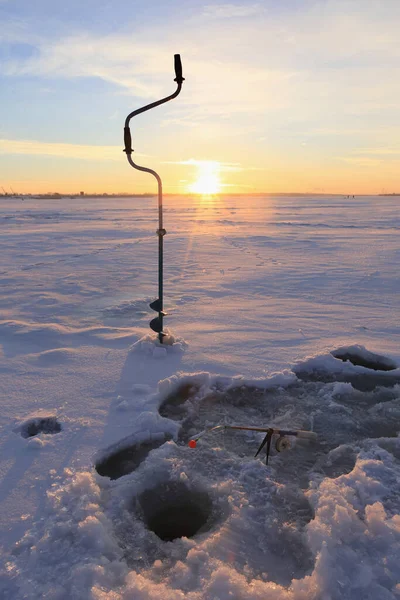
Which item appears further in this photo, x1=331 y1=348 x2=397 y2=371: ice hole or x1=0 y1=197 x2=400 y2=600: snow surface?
x1=331 y1=348 x2=397 y2=371: ice hole

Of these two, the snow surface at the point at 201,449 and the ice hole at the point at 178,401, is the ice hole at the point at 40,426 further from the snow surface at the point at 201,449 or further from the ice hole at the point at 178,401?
the ice hole at the point at 178,401

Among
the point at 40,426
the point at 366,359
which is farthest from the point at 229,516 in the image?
the point at 366,359

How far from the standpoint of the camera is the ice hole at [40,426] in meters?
3.04

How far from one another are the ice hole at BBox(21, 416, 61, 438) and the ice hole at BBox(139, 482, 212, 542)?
1012 millimetres

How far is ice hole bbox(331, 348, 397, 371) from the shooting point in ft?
13.7

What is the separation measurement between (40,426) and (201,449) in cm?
132

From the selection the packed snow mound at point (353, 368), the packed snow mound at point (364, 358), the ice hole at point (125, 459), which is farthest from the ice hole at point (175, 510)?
the packed snow mound at point (364, 358)

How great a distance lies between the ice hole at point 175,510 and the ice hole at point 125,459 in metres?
0.29

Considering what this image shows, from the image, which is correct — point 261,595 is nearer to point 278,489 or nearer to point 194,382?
point 278,489

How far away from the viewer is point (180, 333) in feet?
16.5

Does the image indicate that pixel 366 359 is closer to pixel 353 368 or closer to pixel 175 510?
pixel 353 368

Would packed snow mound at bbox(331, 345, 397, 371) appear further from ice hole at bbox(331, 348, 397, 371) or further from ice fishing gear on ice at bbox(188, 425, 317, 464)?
ice fishing gear on ice at bbox(188, 425, 317, 464)

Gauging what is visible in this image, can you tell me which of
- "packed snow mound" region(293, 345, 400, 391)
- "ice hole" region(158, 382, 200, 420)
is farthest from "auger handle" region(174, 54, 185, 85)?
"packed snow mound" region(293, 345, 400, 391)

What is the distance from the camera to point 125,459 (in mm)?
2840
